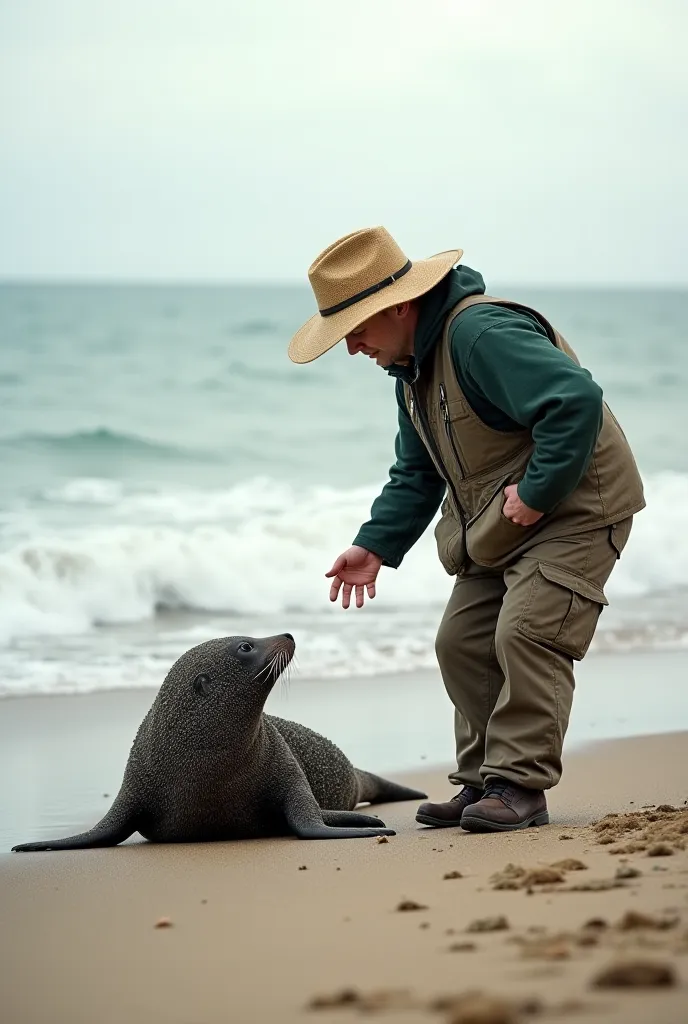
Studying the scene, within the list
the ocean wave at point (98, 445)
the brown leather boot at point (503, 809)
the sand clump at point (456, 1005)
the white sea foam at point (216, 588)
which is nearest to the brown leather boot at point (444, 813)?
the brown leather boot at point (503, 809)

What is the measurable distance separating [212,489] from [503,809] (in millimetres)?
13962

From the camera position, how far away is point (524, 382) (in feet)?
13.0

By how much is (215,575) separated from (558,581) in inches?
317

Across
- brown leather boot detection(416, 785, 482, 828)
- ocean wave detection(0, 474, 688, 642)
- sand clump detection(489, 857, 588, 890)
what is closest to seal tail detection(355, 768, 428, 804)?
brown leather boot detection(416, 785, 482, 828)

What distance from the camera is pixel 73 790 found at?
537cm

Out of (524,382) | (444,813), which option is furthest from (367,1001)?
(444,813)

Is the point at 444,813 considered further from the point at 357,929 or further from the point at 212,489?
the point at 212,489

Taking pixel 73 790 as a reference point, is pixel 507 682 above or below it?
above

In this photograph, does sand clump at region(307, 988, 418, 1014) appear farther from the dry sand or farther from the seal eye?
the seal eye

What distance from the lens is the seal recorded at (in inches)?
177

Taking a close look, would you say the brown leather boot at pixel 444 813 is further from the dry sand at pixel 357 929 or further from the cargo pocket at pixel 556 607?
the cargo pocket at pixel 556 607

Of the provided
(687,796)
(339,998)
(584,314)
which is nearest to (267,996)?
(339,998)

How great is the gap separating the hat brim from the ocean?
3.78 meters

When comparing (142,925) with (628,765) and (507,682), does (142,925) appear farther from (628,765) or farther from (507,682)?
(628,765)
